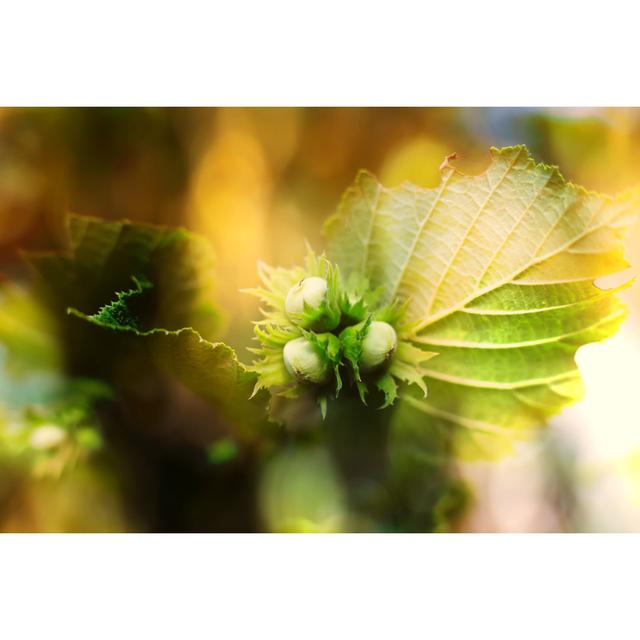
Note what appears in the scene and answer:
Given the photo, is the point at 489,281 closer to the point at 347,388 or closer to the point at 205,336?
the point at 347,388

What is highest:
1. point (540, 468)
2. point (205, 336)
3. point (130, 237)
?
point (130, 237)

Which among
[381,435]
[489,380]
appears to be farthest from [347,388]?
[489,380]

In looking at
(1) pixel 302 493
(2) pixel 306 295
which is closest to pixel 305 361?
(2) pixel 306 295

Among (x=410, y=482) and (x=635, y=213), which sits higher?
(x=635, y=213)

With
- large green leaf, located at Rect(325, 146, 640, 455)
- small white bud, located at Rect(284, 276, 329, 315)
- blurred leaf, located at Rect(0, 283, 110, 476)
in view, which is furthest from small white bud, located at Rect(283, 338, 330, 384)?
blurred leaf, located at Rect(0, 283, 110, 476)

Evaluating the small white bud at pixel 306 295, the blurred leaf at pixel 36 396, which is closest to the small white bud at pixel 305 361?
the small white bud at pixel 306 295

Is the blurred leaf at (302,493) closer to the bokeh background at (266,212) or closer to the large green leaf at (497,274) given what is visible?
the bokeh background at (266,212)
